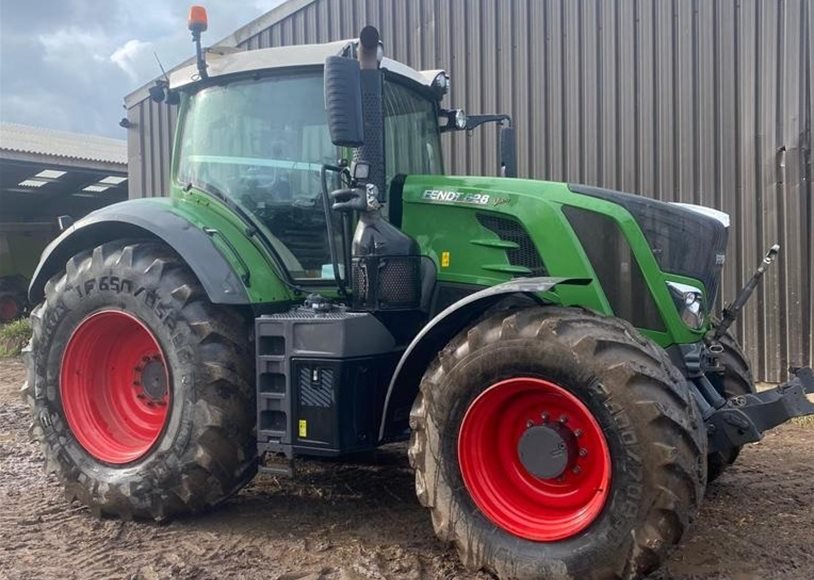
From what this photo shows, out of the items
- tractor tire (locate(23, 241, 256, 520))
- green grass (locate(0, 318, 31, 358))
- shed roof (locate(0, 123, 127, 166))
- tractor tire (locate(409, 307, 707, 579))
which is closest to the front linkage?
tractor tire (locate(409, 307, 707, 579))

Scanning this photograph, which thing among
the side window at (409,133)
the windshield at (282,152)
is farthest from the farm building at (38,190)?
the side window at (409,133)

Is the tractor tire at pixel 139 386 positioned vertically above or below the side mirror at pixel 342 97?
below

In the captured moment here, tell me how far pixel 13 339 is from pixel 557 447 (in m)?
11.9

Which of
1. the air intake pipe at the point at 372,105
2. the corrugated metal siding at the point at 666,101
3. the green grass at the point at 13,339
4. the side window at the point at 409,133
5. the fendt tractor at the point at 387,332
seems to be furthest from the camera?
the green grass at the point at 13,339

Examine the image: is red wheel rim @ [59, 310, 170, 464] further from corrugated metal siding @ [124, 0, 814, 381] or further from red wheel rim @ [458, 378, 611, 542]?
corrugated metal siding @ [124, 0, 814, 381]

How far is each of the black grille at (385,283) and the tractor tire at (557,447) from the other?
0.68 metres

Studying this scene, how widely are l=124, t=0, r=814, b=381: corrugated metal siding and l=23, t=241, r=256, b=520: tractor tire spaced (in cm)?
561

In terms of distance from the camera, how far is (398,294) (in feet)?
14.9

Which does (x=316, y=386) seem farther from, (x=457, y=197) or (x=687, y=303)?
(x=687, y=303)

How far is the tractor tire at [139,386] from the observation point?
14.8 feet

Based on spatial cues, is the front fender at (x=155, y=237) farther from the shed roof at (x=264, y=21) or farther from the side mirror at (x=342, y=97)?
the shed roof at (x=264, y=21)

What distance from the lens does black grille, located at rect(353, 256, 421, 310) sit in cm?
451

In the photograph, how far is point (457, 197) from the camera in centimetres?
457

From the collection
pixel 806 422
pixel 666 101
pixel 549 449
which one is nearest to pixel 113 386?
pixel 549 449
